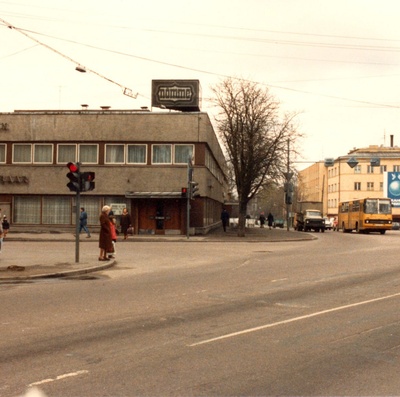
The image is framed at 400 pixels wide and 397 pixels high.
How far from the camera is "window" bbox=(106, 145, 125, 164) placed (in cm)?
3922

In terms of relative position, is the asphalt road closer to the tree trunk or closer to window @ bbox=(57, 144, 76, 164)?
the tree trunk

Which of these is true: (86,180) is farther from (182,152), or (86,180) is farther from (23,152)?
(23,152)

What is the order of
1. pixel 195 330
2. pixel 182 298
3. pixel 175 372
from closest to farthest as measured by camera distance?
pixel 175 372
pixel 195 330
pixel 182 298

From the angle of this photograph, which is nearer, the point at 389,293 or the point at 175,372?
the point at 175,372

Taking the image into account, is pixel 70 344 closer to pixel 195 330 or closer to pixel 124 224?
pixel 195 330

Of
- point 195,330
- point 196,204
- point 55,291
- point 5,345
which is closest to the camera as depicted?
point 5,345

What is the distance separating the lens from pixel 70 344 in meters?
7.66

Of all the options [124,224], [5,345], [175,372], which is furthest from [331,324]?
[124,224]

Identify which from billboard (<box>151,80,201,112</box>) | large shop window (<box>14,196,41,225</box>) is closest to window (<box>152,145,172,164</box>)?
billboard (<box>151,80,201,112</box>)

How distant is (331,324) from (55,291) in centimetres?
630

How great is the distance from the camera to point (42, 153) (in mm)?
39781

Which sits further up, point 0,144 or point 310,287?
point 0,144

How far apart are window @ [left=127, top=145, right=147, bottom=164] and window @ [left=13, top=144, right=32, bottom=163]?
633 cm

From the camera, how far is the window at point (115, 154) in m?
39.2
